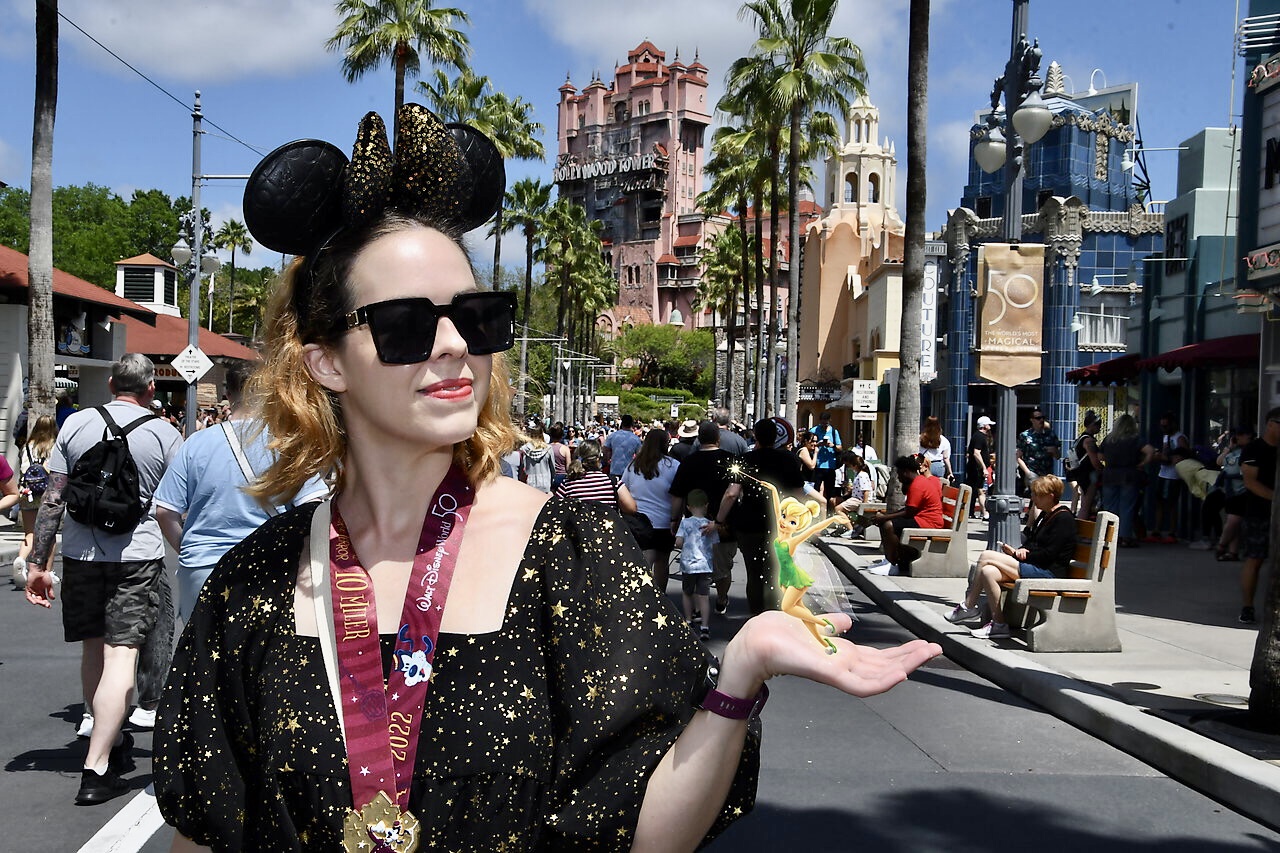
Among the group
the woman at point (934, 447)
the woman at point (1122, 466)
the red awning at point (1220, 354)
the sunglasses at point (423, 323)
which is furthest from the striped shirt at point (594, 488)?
the red awning at point (1220, 354)

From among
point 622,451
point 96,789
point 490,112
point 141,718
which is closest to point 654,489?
point 141,718

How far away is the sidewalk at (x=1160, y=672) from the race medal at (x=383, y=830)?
5382 mm

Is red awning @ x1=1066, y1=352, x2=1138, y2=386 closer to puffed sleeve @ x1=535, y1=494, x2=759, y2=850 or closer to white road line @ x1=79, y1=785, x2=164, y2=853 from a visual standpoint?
white road line @ x1=79, y1=785, x2=164, y2=853

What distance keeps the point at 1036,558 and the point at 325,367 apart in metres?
9.60

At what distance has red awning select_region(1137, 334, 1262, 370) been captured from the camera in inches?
722

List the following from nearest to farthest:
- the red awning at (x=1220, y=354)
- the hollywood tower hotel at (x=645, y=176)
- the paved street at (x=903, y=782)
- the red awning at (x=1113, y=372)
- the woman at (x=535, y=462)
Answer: the paved street at (x=903, y=782), the woman at (x=535, y=462), the red awning at (x=1220, y=354), the red awning at (x=1113, y=372), the hollywood tower hotel at (x=645, y=176)

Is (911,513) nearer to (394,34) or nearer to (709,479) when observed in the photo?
(709,479)

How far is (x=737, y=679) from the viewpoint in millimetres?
1744

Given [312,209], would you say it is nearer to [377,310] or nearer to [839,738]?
[377,310]

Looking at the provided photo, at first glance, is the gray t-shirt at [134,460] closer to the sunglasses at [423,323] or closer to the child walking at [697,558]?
the sunglasses at [423,323]

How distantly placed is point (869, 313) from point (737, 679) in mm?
54881

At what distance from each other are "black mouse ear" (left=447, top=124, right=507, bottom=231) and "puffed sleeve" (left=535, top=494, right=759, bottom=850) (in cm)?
70

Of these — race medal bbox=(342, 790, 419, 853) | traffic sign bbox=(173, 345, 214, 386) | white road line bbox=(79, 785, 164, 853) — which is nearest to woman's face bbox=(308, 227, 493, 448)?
race medal bbox=(342, 790, 419, 853)

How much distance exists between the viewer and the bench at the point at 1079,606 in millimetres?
9883
